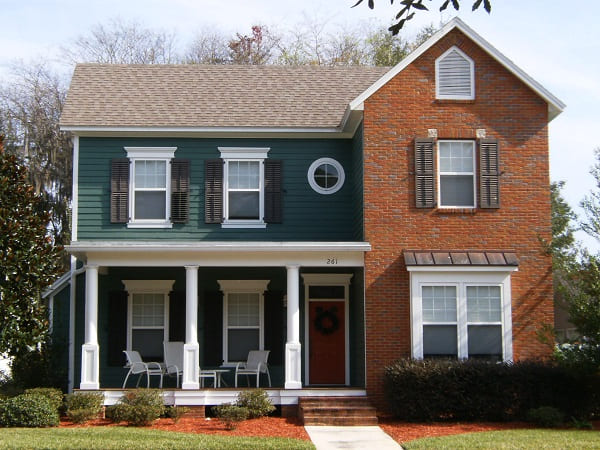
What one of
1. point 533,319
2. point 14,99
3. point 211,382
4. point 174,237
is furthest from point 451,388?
point 14,99

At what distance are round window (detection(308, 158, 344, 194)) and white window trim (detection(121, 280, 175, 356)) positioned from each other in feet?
13.1

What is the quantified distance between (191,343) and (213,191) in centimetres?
386

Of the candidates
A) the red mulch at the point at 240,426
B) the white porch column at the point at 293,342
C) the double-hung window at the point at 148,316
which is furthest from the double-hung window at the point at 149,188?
the red mulch at the point at 240,426

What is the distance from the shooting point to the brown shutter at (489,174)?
669 inches

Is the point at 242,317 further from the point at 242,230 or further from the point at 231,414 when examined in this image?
the point at 231,414

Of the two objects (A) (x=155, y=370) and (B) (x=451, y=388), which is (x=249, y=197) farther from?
(B) (x=451, y=388)

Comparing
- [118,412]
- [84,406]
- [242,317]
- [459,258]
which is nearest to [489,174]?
[459,258]

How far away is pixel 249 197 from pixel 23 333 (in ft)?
18.8

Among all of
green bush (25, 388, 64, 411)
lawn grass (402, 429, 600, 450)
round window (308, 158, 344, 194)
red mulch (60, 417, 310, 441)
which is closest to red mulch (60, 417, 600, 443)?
red mulch (60, 417, 310, 441)

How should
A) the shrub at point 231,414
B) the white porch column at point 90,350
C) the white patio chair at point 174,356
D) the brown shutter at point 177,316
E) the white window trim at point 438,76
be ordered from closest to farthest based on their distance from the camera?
the shrub at point 231,414 < the white porch column at point 90,350 < the white window trim at point 438,76 < the white patio chair at point 174,356 < the brown shutter at point 177,316

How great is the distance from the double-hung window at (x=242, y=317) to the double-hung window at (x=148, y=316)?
1.33 metres

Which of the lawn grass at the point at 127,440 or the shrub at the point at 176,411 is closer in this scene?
the lawn grass at the point at 127,440

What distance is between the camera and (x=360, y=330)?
17469 mm

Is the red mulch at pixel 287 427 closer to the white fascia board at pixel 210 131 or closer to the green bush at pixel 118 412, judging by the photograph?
the green bush at pixel 118 412
